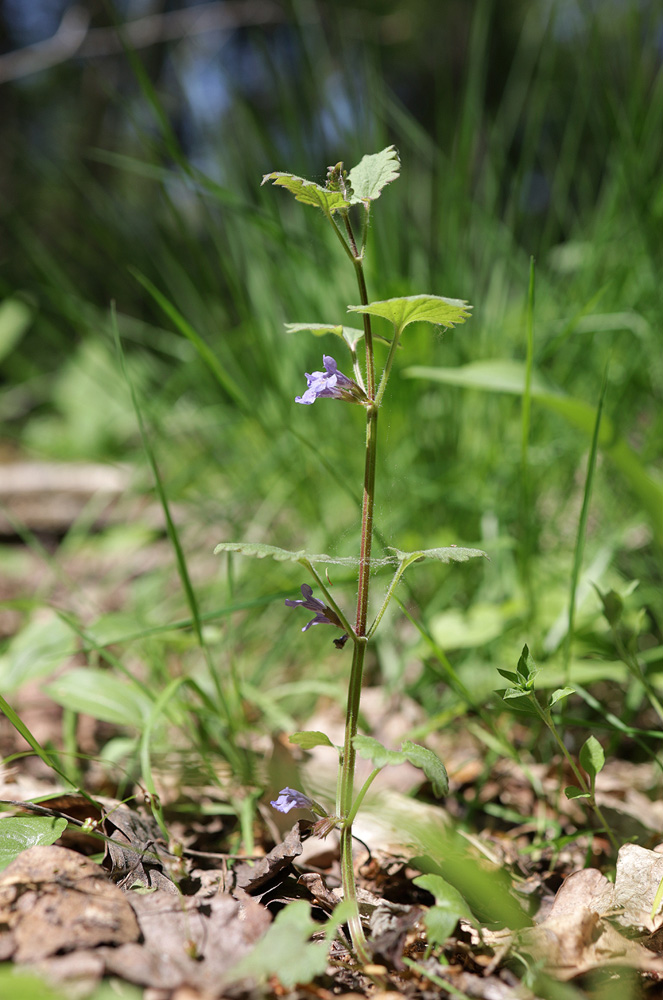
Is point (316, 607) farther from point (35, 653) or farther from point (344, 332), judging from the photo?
point (35, 653)

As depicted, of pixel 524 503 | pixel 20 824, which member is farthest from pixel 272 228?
pixel 20 824

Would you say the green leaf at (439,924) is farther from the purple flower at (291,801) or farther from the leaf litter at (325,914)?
the purple flower at (291,801)

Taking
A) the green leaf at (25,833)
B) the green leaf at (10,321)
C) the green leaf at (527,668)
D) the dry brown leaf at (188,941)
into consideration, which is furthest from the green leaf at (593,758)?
the green leaf at (10,321)

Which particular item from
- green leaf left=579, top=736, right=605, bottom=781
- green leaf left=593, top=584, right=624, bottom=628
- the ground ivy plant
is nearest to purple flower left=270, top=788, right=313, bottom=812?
the ground ivy plant

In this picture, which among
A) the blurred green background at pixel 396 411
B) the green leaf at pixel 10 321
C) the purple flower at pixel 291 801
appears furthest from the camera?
the green leaf at pixel 10 321

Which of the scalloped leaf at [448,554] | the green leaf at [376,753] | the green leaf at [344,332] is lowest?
the green leaf at [376,753]

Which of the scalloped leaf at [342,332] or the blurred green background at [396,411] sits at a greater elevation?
the scalloped leaf at [342,332]

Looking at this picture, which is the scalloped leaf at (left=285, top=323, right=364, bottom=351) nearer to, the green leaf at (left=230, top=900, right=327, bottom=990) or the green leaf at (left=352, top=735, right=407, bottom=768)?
the green leaf at (left=352, top=735, right=407, bottom=768)

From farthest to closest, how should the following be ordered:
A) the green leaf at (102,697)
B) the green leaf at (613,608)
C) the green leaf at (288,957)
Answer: the green leaf at (102,697) → the green leaf at (613,608) → the green leaf at (288,957)
